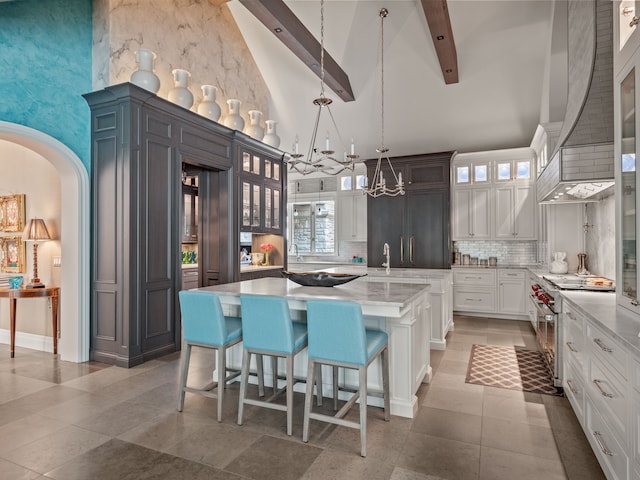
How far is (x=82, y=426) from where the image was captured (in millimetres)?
2691

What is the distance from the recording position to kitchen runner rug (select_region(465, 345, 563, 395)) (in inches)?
138

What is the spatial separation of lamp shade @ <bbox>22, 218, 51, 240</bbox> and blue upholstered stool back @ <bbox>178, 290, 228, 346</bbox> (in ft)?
8.83

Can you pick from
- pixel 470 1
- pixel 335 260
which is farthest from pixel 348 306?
pixel 335 260

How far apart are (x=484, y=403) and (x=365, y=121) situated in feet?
18.6

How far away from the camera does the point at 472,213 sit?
709 centimetres

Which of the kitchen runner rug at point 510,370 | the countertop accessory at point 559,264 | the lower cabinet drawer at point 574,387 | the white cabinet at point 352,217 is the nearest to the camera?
the lower cabinet drawer at point 574,387

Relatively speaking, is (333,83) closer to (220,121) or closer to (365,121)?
(365,121)

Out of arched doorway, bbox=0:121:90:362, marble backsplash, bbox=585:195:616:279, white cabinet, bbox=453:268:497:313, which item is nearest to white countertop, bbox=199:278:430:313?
arched doorway, bbox=0:121:90:362

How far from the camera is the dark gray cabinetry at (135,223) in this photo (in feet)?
13.3

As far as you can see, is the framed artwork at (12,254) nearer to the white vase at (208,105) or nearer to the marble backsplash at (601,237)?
the white vase at (208,105)

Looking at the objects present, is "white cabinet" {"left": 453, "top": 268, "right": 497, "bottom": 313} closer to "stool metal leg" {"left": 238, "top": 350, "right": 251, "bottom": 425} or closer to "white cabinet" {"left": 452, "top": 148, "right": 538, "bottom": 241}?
"white cabinet" {"left": 452, "top": 148, "right": 538, "bottom": 241}

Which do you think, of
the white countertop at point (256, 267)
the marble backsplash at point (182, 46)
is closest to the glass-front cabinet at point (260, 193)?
the white countertop at point (256, 267)

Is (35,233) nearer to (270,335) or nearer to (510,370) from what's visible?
(270,335)

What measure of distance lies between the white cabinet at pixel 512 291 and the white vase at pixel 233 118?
4964 millimetres
